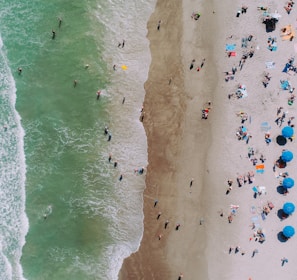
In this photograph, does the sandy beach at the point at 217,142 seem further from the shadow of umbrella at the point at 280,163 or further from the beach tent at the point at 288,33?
the shadow of umbrella at the point at 280,163

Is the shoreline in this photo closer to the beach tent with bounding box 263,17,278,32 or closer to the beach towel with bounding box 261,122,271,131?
the beach towel with bounding box 261,122,271,131

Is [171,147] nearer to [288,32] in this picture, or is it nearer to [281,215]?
[281,215]

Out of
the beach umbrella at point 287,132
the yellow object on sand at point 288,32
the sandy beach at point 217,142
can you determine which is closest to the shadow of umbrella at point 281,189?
the sandy beach at point 217,142

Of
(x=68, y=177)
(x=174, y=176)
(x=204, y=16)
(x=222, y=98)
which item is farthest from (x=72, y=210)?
(x=204, y=16)

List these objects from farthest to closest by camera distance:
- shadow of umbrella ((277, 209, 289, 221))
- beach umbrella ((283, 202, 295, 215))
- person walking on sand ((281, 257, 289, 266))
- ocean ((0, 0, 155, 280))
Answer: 1. person walking on sand ((281, 257, 289, 266))
2. shadow of umbrella ((277, 209, 289, 221))
3. beach umbrella ((283, 202, 295, 215))
4. ocean ((0, 0, 155, 280))

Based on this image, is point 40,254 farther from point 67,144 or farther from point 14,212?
point 67,144

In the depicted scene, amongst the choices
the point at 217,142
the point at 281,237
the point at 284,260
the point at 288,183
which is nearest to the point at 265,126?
the point at 217,142

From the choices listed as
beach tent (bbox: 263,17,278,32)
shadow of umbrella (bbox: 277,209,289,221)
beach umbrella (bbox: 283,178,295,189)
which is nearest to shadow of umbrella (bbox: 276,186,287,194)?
beach umbrella (bbox: 283,178,295,189)
